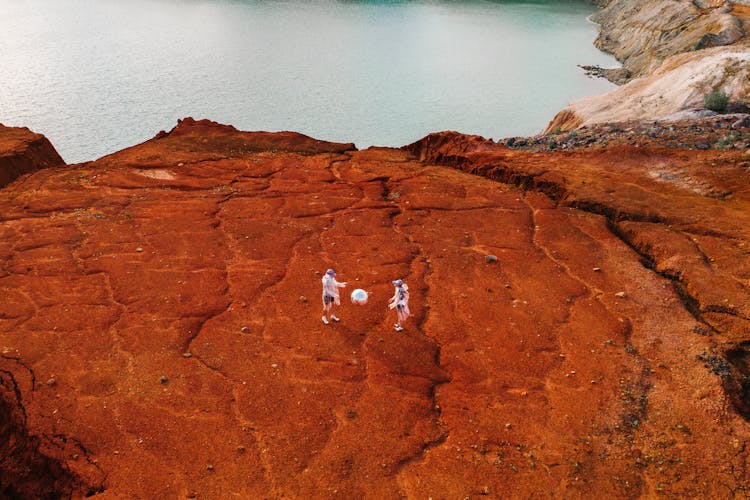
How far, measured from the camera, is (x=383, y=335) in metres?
9.57

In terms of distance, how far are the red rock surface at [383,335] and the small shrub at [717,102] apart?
595 centimetres

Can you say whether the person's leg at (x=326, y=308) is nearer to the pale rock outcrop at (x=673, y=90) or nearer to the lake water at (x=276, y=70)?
the pale rock outcrop at (x=673, y=90)

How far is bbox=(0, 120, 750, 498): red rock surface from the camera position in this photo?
7133mm

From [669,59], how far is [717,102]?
33.0 ft

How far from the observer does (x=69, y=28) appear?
5025 centimetres

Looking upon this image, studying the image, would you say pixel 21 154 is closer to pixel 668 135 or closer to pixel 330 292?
pixel 330 292

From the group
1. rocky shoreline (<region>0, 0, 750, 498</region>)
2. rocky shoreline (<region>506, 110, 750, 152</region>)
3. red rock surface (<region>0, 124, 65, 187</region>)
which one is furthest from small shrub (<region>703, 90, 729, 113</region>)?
red rock surface (<region>0, 124, 65, 187</region>)

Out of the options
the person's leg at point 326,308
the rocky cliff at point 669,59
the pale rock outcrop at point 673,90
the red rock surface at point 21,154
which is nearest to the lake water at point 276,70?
the rocky cliff at point 669,59

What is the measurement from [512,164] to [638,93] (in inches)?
496

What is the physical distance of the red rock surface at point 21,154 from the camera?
676 inches

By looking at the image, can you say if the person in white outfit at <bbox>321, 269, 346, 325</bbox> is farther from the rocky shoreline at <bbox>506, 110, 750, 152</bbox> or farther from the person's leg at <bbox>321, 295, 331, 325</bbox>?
the rocky shoreline at <bbox>506, 110, 750, 152</bbox>

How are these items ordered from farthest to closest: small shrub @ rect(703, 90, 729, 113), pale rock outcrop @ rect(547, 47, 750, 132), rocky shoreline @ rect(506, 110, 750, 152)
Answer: pale rock outcrop @ rect(547, 47, 750, 132)
small shrub @ rect(703, 90, 729, 113)
rocky shoreline @ rect(506, 110, 750, 152)

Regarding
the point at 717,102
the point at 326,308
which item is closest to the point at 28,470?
the point at 326,308

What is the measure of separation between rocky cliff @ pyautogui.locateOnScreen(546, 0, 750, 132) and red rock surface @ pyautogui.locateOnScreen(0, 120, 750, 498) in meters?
7.89
